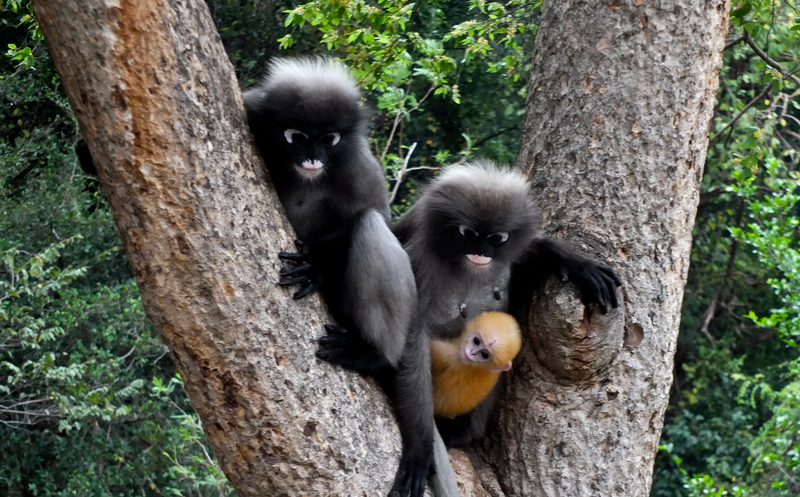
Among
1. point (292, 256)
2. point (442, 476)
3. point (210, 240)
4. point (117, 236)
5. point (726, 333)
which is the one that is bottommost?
point (726, 333)

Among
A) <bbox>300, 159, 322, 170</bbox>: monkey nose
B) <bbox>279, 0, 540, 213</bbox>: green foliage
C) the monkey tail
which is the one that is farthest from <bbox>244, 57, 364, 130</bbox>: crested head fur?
<bbox>279, 0, 540, 213</bbox>: green foliage

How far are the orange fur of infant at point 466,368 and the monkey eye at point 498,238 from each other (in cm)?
28

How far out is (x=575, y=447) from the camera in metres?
2.63

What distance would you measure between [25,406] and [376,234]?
4582 millimetres

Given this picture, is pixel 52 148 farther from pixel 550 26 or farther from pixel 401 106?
pixel 550 26

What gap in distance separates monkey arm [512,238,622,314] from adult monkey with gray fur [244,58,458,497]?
1.57ft

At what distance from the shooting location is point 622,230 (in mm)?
2691

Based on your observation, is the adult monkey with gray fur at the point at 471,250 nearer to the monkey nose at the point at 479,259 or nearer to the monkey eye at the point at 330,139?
the monkey nose at the point at 479,259

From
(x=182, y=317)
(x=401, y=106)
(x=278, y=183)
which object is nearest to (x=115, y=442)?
(x=401, y=106)

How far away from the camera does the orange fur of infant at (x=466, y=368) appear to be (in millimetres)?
2799

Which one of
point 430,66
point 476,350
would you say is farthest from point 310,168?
point 430,66

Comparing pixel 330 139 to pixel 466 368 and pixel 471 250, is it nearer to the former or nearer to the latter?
pixel 471 250

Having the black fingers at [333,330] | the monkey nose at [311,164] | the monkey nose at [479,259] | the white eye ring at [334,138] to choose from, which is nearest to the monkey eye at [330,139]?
the white eye ring at [334,138]

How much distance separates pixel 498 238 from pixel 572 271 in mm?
369
